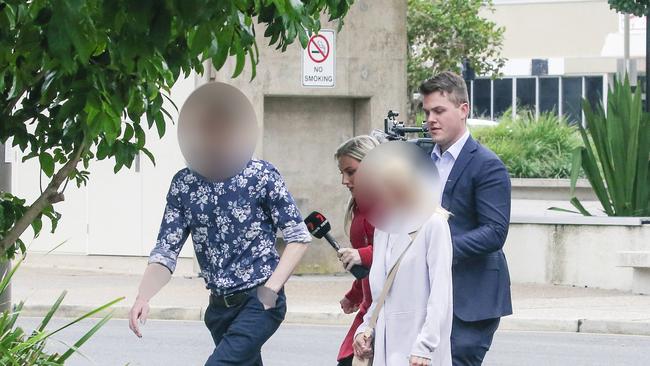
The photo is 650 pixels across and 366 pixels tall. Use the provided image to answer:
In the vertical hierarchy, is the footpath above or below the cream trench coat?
below

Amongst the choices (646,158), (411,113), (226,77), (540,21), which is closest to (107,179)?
(226,77)

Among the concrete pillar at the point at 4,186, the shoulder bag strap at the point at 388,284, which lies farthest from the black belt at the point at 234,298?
the concrete pillar at the point at 4,186

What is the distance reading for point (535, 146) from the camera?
106ft

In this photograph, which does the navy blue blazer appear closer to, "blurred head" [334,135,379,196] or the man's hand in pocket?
"blurred head" [334,135,379,196]

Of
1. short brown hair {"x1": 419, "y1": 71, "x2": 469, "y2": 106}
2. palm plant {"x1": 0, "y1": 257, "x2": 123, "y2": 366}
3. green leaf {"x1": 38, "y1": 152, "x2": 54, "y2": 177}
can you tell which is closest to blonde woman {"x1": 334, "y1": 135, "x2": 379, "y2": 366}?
short brown hair {"x1": 419, "y1": 71, "x2": 469, "y2": 106}

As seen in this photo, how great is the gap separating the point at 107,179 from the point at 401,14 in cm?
512

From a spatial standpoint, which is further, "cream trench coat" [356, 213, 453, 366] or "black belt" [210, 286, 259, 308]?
"black belt" [210, 286, 259, 308]

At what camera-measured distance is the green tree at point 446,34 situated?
103ft

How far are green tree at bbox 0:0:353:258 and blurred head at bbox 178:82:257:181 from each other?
0.30 m

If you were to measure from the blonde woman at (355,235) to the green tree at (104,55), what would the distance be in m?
1.28

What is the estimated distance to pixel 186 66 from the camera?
172 inches

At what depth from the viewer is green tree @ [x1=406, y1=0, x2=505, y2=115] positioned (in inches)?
1241

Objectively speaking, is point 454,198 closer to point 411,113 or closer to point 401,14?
point 401,14

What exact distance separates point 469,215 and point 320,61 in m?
11.3
